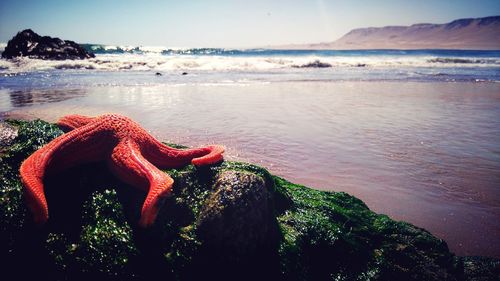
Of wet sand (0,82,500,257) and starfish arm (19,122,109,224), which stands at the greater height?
starfish arm (19,122,109,224)

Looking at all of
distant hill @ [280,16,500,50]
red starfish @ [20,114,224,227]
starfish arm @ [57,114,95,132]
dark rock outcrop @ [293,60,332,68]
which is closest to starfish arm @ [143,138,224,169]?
red starfish @ [20,114,224,227]

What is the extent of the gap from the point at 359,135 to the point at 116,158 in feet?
21.5

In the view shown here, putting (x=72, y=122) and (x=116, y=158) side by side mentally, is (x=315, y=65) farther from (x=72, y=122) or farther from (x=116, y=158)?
(x=116, y=158)

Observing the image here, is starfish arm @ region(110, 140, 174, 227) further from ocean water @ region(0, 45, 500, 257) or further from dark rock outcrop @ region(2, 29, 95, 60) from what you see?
dark rock outcrop @ region(2, 29, 95, 60)

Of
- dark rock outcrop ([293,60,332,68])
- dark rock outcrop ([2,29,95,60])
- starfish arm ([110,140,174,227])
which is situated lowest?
starfish arm ([110,140,174,227])

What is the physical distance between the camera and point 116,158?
10.3 feet

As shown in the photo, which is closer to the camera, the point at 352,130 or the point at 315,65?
the point at 352,130

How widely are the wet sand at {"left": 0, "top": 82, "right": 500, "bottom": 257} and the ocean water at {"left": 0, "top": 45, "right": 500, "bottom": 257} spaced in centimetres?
2

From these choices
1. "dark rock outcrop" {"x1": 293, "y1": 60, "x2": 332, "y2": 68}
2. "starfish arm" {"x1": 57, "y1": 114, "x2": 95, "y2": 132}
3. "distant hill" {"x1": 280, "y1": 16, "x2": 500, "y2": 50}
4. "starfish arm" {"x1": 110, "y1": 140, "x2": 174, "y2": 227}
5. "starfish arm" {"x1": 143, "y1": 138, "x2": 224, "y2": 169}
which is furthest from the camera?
"distant hill" {"x1": 280, "y1": 16, "x2": 500, "y2": 50}

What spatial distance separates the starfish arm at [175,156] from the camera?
3406 millimetres

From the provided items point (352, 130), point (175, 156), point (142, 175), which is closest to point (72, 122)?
point (175, 156)

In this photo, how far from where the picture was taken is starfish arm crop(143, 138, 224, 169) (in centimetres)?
341

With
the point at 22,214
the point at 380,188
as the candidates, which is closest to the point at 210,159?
the point at 22,214

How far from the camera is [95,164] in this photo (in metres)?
3.47
